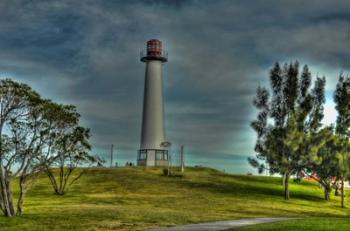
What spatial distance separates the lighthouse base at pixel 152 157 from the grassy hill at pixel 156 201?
221 inches

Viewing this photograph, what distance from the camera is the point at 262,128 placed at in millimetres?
66312

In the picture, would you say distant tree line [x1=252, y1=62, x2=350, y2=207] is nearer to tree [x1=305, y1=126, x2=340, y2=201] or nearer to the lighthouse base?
tree [x1=305, y1=126, x2=340, y2=201]

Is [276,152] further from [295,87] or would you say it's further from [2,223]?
[2,223]

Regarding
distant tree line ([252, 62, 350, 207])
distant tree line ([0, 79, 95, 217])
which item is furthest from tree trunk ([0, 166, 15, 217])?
distant tree line ([252, 62, 350, 207])

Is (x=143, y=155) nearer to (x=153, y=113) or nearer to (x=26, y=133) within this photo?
(x=153, y=113)

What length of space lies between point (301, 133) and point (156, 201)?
73.8 feet

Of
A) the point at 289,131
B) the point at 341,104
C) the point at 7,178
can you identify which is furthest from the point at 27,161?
the point at 341,104

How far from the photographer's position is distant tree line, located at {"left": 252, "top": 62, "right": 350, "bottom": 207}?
2426 inches

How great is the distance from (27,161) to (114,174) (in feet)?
131

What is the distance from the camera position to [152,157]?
276 ft

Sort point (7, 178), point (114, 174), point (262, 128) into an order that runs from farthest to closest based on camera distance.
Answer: point (114, 174) → point (262, 128) → point (7, 178)

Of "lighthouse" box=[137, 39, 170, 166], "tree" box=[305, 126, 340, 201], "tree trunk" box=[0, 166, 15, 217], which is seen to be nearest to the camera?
"tree trunk" box=[0, 166, 15, 217]

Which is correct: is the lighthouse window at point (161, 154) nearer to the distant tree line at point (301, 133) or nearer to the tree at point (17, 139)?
the distant tree line at point (301, 133)

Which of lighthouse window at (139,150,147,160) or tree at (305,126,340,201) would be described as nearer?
tree at (305,126,340,201)
